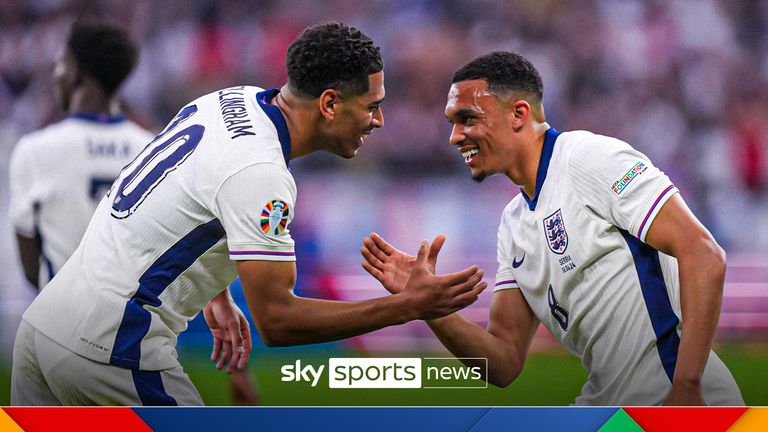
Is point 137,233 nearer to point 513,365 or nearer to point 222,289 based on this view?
point 222,289

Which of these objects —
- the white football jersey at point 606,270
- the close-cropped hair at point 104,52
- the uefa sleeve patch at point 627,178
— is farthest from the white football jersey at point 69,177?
the uefa sleeve patch at point 627,178

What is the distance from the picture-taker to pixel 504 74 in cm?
272

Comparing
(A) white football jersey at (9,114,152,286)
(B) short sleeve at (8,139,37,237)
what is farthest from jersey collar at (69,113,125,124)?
(B) short sleeve at (8,139,37,237)

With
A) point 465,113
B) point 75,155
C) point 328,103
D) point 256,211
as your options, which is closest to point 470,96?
point 465,113

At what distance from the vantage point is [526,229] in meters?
2.66

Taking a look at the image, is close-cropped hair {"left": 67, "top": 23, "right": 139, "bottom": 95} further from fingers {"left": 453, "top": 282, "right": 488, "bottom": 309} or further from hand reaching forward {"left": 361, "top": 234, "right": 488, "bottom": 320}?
fingers {"left": 453, "top": 282, "right": 488, "bottom": 309}

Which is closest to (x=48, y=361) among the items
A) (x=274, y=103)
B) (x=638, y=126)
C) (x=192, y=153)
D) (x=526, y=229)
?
Result: (x=192, y=153)

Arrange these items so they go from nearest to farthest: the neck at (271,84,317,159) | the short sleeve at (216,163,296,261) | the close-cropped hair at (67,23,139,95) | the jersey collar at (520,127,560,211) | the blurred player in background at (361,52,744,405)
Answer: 1. the short sleeve at (216,163,296,261)
2. the blurred player in background at (361,52,744,405)
3. the neck at (271,84,317,159)
4. the jersey collar at (520,127,560,211)
5. the close-cropped hair at (67,23,139,95)

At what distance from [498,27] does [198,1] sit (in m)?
0.98

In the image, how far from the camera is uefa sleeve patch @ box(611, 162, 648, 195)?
7.82ft

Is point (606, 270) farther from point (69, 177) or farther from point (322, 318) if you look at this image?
point (69, 177)

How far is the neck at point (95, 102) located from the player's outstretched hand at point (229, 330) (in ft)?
2.47

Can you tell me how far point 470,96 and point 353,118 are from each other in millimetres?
423

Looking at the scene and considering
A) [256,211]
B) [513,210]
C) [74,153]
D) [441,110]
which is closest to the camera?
[256,211]
